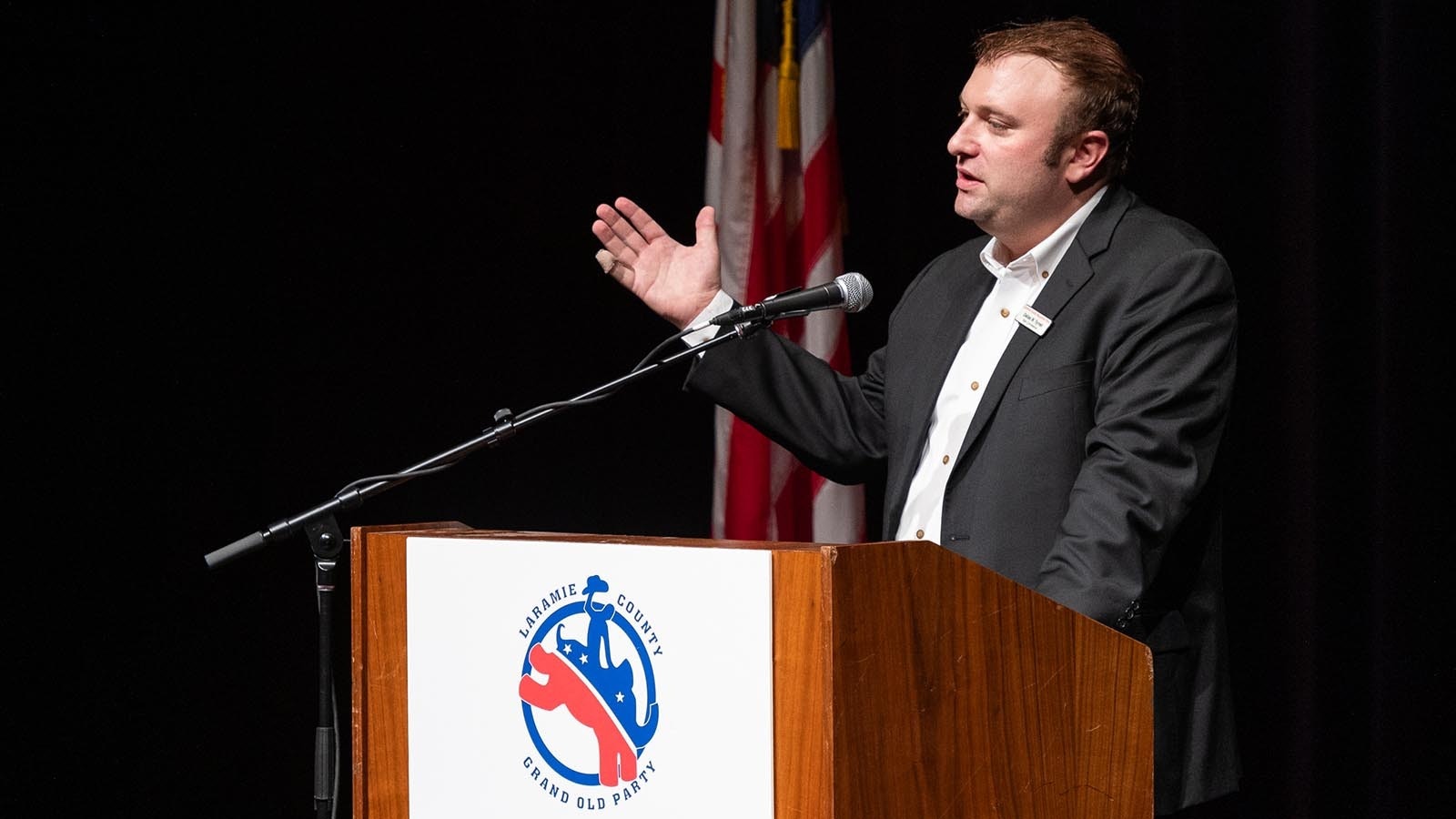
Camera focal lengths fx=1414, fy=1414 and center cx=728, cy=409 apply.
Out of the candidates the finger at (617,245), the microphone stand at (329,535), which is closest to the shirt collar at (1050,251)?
the finger at (617,245)

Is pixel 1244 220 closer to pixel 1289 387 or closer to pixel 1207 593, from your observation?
pixel 1289 387

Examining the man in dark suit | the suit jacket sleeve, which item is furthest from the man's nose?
the suit jacket sleeve

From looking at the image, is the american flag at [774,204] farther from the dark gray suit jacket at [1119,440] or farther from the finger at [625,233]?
the finger at [625,233]

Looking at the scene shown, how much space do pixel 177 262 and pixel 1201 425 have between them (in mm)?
1778

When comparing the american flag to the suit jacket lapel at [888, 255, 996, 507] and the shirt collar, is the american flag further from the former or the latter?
the shirt collar

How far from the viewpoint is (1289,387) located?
2.54 metres

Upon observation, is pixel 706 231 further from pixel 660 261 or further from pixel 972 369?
pixel 972 369

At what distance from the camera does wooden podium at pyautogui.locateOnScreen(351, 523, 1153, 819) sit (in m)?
1.17

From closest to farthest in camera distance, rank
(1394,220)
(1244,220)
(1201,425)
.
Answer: (1201,425) < (1394,220) < (1244,220)

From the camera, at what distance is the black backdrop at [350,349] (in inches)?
94.0

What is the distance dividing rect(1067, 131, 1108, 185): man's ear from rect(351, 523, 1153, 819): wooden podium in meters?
0.97

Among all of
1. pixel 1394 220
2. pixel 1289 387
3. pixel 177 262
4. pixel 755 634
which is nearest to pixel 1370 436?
pixel 1289 387

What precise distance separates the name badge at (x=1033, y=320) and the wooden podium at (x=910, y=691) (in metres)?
0.71

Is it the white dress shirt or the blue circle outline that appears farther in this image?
the white dress shirt
